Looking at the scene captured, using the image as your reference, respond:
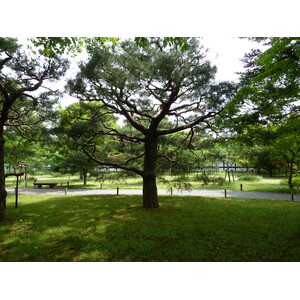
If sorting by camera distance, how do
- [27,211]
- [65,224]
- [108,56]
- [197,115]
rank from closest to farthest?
1. [65,224]
2. [108,56]
3. [27,211]
4. [197,115]

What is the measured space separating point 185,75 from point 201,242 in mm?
5942

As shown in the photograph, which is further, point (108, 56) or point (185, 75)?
point (108, 56)

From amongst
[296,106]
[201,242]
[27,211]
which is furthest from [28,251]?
[296,106]

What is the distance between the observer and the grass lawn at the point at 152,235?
466cm

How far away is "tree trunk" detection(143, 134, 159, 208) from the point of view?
9945mm

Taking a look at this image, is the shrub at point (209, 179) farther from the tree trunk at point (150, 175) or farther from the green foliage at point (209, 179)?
the tree trunk at point (150, 175)

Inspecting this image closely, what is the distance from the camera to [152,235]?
6055mm

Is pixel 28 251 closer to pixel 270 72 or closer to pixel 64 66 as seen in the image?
pixel 64 66

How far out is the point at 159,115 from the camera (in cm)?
985

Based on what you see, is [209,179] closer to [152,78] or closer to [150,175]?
[150,175]

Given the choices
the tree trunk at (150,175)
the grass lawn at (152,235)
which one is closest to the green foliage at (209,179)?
the grass lawn at (152,235)

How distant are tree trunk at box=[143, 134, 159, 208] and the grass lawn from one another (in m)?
0.82

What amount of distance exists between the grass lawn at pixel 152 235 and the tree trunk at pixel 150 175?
0.82 m

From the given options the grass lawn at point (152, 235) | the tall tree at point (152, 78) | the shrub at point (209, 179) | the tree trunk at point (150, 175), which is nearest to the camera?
the grass lawn at point (152, 235)
